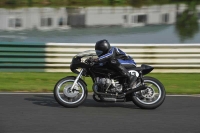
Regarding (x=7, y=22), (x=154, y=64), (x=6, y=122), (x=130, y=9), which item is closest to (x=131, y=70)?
(x=6, y=122)

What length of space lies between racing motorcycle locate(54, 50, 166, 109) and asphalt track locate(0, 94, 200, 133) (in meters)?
0.17

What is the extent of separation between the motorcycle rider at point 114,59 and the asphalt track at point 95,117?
0.61m

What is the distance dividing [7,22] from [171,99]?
19.1 metres

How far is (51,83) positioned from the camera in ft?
40.0

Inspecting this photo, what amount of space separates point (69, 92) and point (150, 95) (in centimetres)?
141

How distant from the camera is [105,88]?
928 cm

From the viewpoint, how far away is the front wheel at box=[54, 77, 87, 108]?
9.17m

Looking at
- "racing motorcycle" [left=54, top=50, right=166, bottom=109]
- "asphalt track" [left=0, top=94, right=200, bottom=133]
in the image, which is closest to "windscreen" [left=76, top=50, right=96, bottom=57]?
"racing motorcycle" [left=54, top=50, right=166, bottom=109]

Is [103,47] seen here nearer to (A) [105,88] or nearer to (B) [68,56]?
(A) [105,88]

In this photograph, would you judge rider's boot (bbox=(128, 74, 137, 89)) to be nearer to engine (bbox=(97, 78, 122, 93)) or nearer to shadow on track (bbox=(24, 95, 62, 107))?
engine (bbox=(97, 78, 122, 93))

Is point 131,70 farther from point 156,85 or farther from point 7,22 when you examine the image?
point 7,22

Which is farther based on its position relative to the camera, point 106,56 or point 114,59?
point 114,59

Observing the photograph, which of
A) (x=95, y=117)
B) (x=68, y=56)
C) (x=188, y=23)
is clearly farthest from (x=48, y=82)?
(x=188, y=23)

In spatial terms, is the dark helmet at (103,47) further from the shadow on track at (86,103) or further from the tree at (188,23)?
the tree at (188,23)
